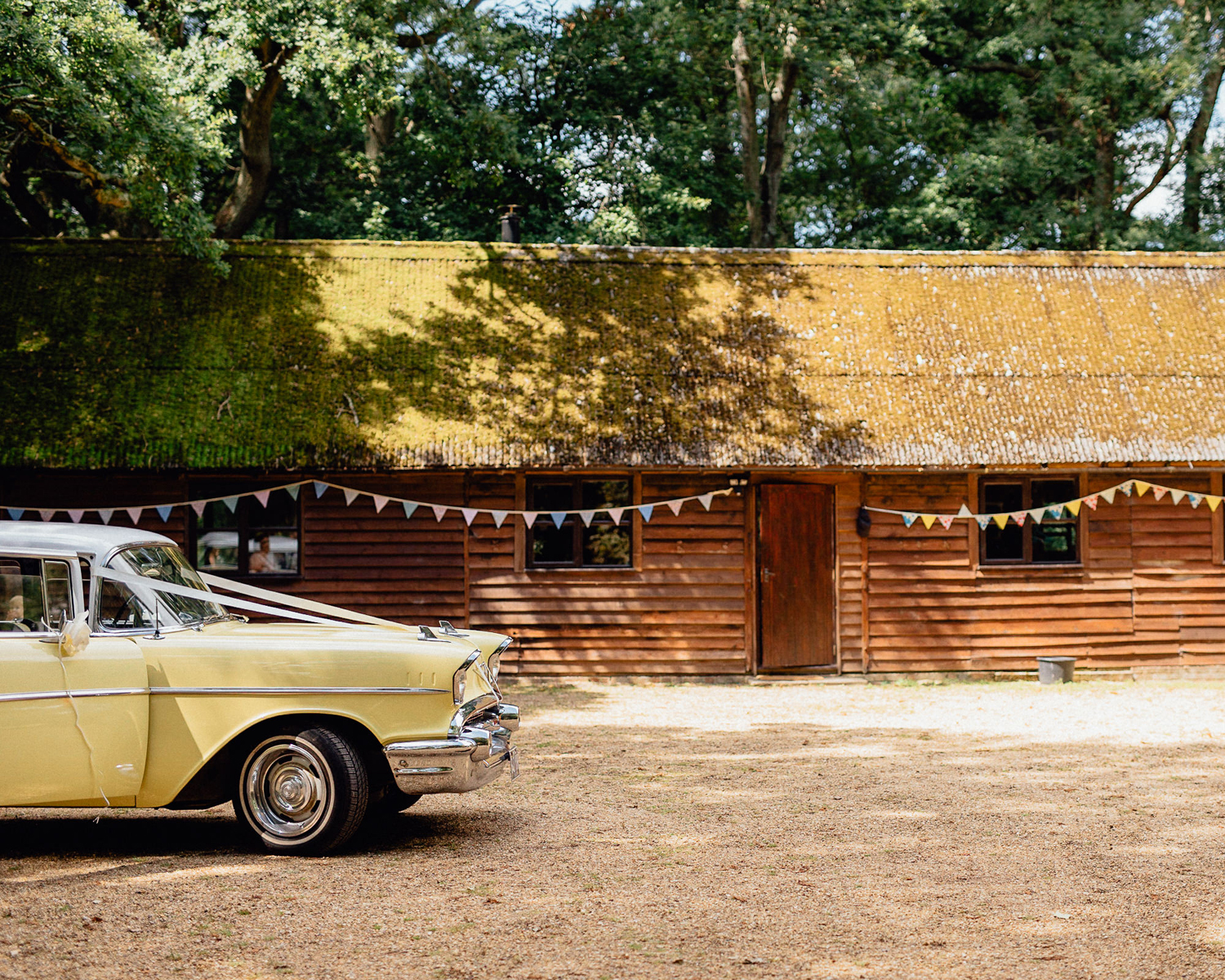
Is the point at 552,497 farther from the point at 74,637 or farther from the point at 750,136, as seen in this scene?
the point at 750,136

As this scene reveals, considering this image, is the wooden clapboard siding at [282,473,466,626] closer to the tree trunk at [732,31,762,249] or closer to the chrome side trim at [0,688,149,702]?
the chrome side trim at [0,688,149,702]

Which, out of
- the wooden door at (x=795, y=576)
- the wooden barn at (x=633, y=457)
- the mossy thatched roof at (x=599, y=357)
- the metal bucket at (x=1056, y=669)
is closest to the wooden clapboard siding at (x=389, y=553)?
the wooden barn at (x=633, y=457)

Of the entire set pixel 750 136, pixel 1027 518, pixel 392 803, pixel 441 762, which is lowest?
pixel 392 803

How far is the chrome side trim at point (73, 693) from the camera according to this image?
6277mm

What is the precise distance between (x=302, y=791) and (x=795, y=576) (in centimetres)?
971

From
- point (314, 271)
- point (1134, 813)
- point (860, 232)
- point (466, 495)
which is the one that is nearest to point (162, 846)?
point (1134, 813)

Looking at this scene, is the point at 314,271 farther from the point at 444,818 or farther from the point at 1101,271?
the point at 1101,271

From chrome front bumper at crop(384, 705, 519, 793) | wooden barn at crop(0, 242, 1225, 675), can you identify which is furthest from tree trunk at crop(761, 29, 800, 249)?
chrome front bumper at crop(384, 705, 519, 793)

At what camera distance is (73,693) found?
6.31 metres

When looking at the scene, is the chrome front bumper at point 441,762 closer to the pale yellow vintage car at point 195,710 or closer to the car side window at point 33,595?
the pale yellow vintage car at point 195,710

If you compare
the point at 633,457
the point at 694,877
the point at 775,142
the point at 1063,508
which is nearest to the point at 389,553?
the point at 633,457

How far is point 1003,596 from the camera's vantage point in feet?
50.6

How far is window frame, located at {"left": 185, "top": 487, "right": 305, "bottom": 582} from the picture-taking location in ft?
48.6

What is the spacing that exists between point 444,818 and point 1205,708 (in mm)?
9425
